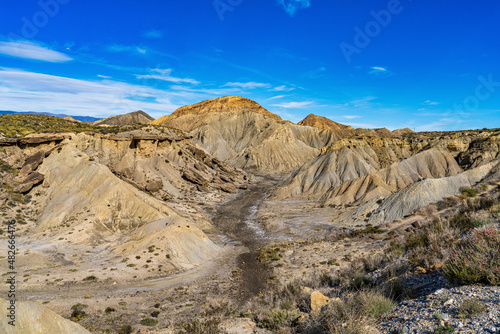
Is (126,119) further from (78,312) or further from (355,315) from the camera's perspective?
(355,315)

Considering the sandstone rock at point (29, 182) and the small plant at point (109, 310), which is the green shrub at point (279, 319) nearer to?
the small plant at point (109, 310)

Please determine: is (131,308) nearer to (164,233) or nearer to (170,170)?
(164,233)

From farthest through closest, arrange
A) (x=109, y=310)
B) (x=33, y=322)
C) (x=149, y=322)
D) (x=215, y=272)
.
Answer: (x=215, y=272) → (x=109, y=310) → (x=149, y=322) → (x=33, y=322)

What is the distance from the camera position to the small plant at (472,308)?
5.52 m

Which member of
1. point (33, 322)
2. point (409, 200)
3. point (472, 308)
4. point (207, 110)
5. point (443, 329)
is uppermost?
point (207, 110)

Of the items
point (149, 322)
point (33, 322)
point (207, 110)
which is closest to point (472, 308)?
point (33, 322)

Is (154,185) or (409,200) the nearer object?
(409,200)

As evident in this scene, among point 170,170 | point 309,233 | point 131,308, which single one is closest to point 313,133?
point 170,170

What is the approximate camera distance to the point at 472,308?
18.3 ft

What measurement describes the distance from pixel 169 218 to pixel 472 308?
25758 millimetres

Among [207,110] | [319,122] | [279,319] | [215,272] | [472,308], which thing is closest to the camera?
[472,308]

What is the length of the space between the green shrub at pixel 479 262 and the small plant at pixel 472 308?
141 cm

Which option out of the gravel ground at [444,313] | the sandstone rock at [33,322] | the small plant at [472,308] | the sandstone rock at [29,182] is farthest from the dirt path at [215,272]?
the sandstone rock at [29,182]

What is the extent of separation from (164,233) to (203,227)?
32.9ft
